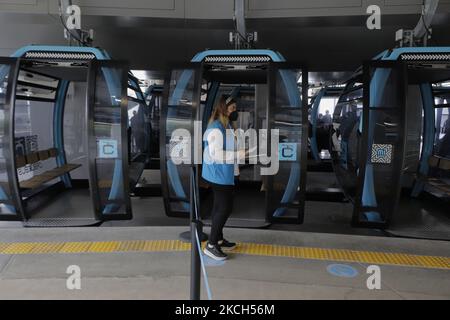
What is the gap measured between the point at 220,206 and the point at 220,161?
0.51m

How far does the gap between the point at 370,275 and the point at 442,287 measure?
0.64 meters

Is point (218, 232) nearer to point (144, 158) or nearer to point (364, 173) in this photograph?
point (364, 173)

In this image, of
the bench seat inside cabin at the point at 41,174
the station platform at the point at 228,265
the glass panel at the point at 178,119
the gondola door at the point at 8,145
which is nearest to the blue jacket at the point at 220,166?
the station platform at the point at 228,265

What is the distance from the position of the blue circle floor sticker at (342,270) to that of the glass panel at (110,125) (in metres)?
2.84

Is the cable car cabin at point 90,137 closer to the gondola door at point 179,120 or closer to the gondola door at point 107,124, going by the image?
the gondola door at point 107,124

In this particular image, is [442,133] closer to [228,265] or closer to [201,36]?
[201,36]

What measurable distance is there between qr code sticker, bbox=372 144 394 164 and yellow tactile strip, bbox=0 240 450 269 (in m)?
1.26

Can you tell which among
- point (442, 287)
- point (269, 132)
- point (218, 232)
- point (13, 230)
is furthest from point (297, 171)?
point (13, 230)

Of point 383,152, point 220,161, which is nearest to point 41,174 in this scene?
point 220,161

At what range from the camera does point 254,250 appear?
436cm

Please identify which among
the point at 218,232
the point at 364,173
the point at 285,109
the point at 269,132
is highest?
the point at 285,109

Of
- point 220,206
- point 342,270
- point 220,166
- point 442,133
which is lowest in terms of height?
point 342,270

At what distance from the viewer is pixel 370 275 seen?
3703 mm

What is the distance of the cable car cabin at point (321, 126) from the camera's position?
11.4 m
